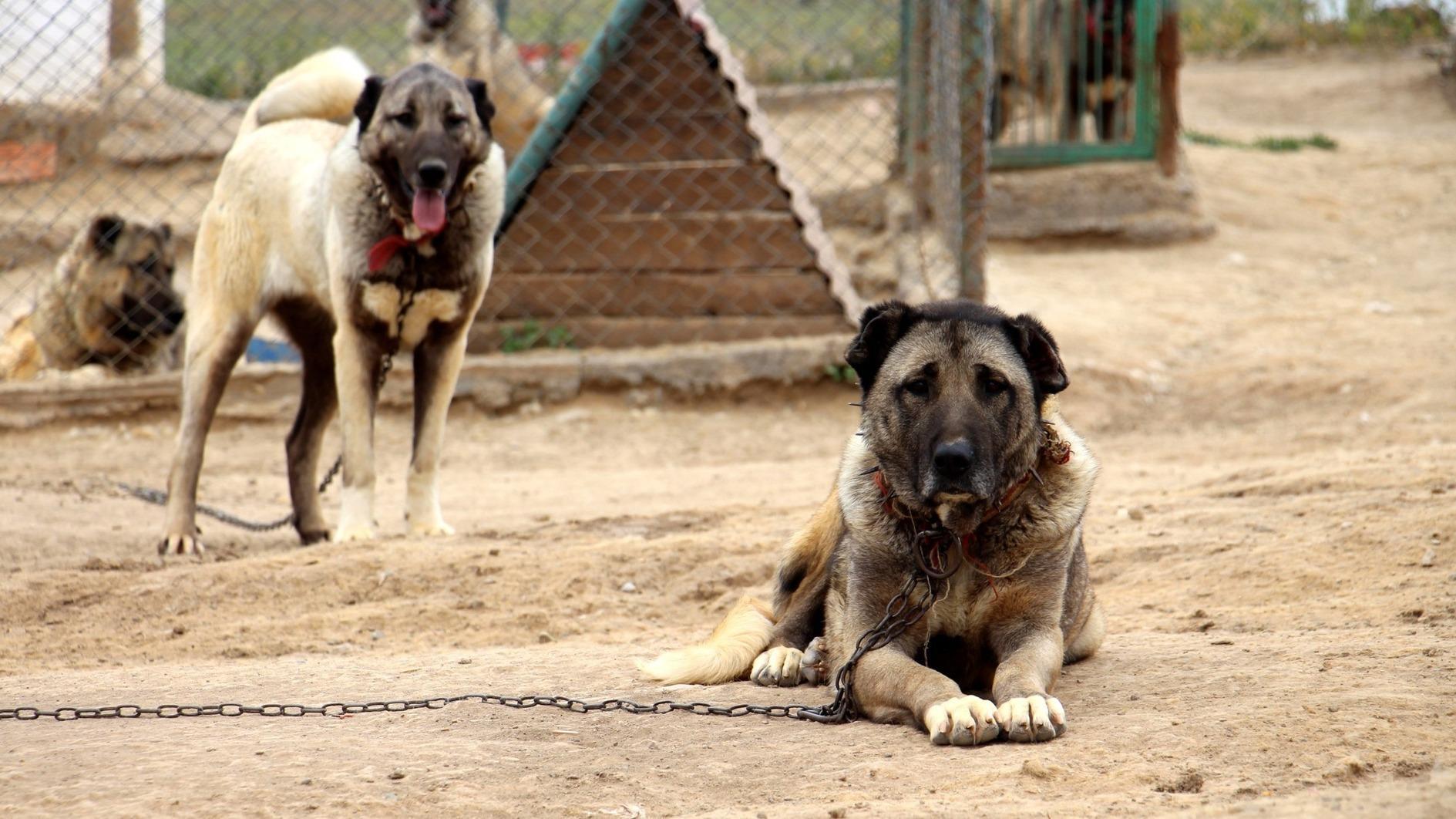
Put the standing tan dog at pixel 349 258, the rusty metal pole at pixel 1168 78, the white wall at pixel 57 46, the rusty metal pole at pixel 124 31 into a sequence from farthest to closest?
1. the rusty metal pole at pixel 1168 78
2. the rusty metal pole at pixel 124 31
3. the white wall at pixel 57 46
4. the standing tan dog at pixel 349 258

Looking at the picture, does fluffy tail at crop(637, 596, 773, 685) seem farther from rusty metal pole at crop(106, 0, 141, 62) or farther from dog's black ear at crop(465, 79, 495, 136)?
rusty metal pole at crop(106, 0, 141, 62)

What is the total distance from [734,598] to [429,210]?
1.96 metres

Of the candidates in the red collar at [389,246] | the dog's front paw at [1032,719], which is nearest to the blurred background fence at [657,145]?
the red collar at [389,246]

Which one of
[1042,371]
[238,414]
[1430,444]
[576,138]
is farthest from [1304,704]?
[238,414]

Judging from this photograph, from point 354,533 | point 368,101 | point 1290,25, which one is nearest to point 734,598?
point 354,533

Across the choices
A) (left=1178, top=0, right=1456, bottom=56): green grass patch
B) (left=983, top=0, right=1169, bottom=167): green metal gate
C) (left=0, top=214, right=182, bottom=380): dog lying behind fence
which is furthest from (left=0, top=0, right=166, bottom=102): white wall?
(left=1178, top=0, right=1456, bottom=56): green grass patch

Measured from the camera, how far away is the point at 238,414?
8.58 m

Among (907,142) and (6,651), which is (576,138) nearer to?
(907,142)

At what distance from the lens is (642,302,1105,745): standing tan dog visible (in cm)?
330

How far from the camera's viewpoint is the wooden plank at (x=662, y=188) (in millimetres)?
8641

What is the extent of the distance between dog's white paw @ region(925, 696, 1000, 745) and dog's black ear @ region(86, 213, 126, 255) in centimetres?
774

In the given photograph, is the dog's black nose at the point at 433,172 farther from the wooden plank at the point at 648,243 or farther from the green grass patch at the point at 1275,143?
the green grass patch at the point at 1275,143

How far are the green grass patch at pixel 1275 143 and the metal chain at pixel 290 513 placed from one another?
10633mm

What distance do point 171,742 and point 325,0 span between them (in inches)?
320
